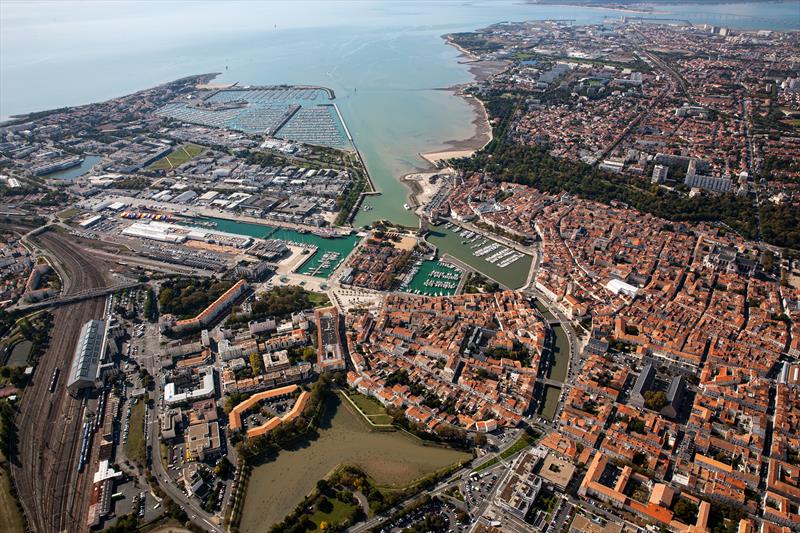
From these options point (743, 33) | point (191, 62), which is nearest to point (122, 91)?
point (191, 62)

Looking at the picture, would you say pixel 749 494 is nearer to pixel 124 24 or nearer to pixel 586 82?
pixel 586 82

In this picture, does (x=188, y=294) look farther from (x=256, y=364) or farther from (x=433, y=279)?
(x=433, y=279)

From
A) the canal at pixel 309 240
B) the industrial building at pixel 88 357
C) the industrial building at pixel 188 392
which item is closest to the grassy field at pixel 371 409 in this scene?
the industrial building at pixel 188 392

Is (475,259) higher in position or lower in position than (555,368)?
higher

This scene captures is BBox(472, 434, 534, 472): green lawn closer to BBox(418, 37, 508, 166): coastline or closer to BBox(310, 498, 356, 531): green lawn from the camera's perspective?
BBox(310, 498, 356, 531): green lawn

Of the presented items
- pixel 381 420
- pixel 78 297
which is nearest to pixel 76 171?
pixel 78 297
